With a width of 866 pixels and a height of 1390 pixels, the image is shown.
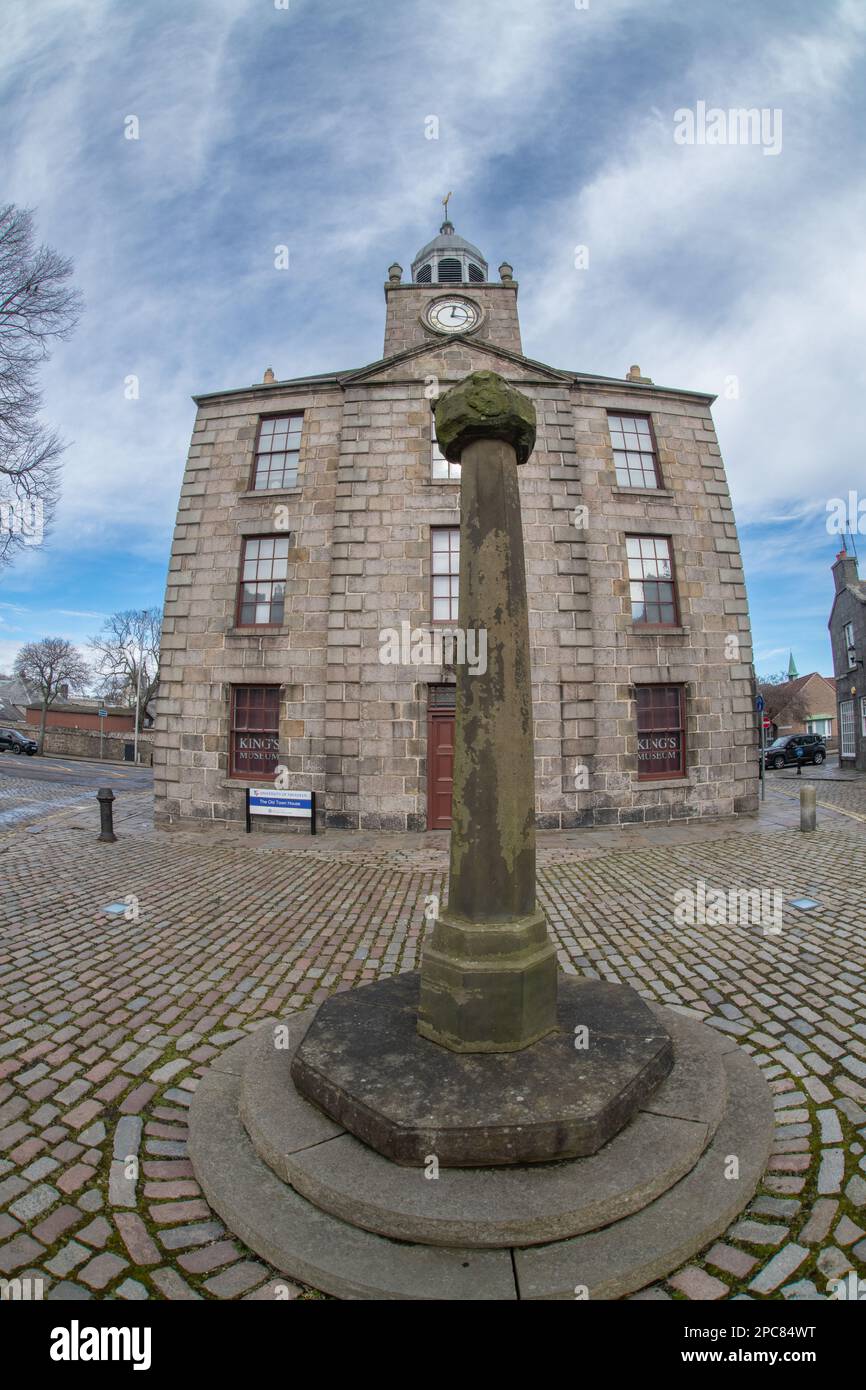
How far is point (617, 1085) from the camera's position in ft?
8.88

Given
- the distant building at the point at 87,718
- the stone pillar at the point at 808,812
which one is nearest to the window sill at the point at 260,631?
the stone pillar at the point at 808,812

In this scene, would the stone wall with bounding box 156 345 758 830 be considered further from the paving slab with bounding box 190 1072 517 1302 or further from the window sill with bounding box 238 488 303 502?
the paving slab with bounding box 190 1072 517 1302

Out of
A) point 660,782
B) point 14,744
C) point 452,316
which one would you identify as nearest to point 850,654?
point 660,782

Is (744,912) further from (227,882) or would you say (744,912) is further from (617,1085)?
(227,882)

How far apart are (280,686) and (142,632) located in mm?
52879

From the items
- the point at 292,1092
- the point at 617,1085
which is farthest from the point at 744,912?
the point at 292,1092

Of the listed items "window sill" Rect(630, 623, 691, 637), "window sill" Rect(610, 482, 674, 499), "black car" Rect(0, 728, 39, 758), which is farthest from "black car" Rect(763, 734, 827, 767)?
"black car" Rect(0, 728, 39, 758)

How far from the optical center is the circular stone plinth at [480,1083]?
96.3 inches

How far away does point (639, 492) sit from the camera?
12.9m

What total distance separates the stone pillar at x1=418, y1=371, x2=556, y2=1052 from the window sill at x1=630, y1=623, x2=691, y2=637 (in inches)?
385

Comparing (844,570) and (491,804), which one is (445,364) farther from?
(844,570)

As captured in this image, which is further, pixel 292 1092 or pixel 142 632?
pixel 142 632

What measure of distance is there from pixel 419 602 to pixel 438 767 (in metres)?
3.36
